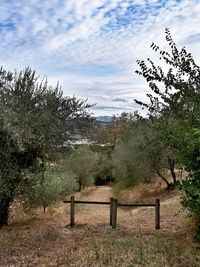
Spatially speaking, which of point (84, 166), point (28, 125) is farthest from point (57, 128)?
point (84, 166)

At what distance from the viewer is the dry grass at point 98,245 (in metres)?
8.23

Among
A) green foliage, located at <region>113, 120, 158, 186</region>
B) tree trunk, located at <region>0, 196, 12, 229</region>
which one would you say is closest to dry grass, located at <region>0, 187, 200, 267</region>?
tree trunk, located at <region>0, 196, 12, 229</region>

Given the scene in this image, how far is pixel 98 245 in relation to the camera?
32.4 feet

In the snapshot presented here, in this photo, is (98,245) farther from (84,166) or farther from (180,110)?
(84,166)

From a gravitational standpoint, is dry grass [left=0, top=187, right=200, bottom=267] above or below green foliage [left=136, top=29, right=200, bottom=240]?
below

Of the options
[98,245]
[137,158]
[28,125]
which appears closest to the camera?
[98,245]

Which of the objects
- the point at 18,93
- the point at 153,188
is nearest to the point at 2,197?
the point at 18,93

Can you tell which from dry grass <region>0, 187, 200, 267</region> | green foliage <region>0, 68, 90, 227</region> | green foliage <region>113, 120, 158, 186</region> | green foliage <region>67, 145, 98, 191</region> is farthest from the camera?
green foliage <region>67, 145, 98, 191</region>

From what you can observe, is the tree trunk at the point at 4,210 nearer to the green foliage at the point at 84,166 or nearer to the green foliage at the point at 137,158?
the green foliage at the point at 137,158

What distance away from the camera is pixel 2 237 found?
11.5 meters

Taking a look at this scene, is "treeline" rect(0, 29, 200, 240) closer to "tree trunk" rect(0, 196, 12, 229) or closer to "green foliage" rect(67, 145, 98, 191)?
"tree trunk" rect(0, 196, 12, 229)

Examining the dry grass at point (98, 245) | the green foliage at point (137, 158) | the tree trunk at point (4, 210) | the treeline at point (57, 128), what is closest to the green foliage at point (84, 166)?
the green foliage at point (137, 158)

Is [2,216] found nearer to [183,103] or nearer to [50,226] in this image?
[50,226]

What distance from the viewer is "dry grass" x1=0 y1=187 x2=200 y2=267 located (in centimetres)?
823
